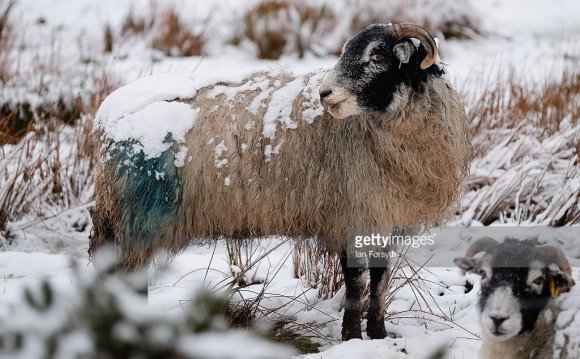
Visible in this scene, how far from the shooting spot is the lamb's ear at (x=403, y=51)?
2.97 meters

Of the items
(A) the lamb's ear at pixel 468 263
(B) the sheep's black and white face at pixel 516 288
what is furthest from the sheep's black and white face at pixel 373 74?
(B) the sheep's black and white face at pixel 516 288

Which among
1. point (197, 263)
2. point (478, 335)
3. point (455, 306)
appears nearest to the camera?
point (478, 335)

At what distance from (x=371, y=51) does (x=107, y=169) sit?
4.10 feet

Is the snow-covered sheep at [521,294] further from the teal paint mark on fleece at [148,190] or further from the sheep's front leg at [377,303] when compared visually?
the teal paint mark on fleece at [148,190]

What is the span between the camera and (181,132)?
3.15 metres

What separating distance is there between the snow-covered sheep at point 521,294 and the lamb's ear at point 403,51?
1.02m

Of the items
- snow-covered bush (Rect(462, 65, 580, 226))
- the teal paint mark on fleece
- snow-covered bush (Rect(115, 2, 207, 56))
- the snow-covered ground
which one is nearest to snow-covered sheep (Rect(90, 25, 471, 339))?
the teal paint mark on fleece

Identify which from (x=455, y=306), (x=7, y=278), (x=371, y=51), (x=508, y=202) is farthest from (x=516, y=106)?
(x=7, y=278)

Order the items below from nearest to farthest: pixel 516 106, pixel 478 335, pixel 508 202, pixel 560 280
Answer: pixel 560 280 → pixel 478 335 → pixel 508 202 → pixel 516 106

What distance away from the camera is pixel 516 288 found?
2123 mm

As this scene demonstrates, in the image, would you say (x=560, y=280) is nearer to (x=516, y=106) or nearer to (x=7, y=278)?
(x=7, y=278)

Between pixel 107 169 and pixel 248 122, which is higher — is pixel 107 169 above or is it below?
below

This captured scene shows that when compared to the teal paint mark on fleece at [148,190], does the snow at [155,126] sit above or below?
above

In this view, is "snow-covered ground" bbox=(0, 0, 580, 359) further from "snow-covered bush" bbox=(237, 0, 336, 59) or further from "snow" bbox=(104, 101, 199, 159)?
"snow-covered bush" bbox=(237, 0, 336, 59)
